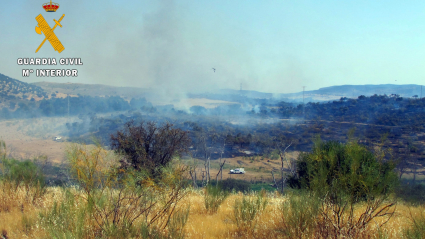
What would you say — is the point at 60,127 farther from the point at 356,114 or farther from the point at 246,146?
the point at 356,114

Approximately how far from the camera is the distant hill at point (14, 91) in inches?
2309

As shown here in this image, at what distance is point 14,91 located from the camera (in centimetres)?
6234

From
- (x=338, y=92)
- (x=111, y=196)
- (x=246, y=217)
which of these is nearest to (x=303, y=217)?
(x=246, y=217)

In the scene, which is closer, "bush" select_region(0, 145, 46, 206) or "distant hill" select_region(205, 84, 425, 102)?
"bush" select_region(0, 145, 46, 206)

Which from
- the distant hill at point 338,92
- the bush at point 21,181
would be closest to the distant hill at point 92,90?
the distant hill at point 338,92

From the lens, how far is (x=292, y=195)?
5.84 meters

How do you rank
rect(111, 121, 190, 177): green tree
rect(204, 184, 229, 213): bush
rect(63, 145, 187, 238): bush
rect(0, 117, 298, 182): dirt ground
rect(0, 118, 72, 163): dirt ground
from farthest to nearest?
rect(0, 118, 72, 163): dirt ground
rect(0, 117, 298, 182): dirt ground
rect(111, 121, 190, 177): green tree
rect(204, 184, 229, 213): bush
rect(63, 145, 187, 238): bush

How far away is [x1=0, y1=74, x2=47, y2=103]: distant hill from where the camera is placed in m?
58.7

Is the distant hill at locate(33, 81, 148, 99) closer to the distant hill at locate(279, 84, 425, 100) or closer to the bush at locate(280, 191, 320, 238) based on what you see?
the distant hill at locate(279, 84, 425, 100)

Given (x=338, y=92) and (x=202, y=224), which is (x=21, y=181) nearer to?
(x=202, y=224)

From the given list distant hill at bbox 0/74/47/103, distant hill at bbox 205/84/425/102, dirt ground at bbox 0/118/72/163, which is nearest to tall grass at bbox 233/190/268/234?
dirt ground at bbox 0/118/72/163

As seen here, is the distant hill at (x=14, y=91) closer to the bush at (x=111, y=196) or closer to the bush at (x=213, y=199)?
the bush at (x=213, y=199)

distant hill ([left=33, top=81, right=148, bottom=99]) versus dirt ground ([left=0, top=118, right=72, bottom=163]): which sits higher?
distant hill ([left=33, top=81, right=148, bottom=99])

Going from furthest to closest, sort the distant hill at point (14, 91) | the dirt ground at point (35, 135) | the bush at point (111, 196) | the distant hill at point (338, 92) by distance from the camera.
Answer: the distant hill at point (338, 92) < the distant hill at point (14, 91) < the dirt ground at point (35, 135) < the bush at point (111, 196)
